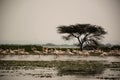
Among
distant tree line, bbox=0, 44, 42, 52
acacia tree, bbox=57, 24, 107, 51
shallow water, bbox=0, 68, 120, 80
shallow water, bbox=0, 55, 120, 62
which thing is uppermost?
acacia tree, bbox=57, 24, 107, 51

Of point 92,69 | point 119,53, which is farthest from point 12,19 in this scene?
point 119,53

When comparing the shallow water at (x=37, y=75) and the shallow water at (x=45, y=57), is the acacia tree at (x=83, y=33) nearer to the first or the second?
the shallow water at (x=45, y=57)

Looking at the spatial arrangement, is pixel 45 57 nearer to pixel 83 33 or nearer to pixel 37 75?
pixel 37 75

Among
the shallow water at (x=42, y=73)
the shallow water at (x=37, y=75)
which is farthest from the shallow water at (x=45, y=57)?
the shallow water at (x=37, y=75)

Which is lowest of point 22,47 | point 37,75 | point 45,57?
point 37,75

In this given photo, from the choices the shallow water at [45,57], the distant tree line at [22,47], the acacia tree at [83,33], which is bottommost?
the shallow water at [45,57]

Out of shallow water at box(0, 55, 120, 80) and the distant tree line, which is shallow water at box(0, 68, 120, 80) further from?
the distant tree line

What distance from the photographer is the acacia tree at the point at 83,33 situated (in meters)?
2.37

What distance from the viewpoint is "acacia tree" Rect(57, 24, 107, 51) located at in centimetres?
237

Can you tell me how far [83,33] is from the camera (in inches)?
93.7

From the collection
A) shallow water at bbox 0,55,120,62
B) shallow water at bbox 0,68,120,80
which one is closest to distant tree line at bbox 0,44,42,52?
shallow water at bbox 0,55,120,62

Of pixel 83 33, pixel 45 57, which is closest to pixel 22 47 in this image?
pixel 45 57

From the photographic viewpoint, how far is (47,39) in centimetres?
239

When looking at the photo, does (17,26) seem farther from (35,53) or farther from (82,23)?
(82,23)
